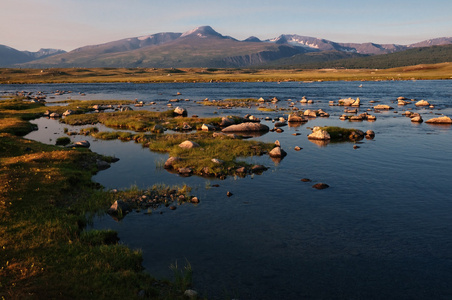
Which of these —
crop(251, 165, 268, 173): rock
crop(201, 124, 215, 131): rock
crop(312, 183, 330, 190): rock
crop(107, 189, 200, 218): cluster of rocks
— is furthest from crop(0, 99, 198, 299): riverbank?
crop(201, 124, 215, 131): rock

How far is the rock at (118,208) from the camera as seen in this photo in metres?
20.2

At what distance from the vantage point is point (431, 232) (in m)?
17.6

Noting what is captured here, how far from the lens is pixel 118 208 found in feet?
66.4

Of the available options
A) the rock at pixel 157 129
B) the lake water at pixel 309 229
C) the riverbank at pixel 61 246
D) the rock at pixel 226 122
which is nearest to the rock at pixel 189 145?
the lake water at pixel 309 229

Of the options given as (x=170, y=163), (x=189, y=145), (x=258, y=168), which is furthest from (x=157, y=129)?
(x=258, y=168)

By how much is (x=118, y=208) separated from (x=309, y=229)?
11887mm

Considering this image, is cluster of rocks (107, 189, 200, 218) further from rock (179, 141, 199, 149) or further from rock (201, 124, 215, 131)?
rock (201, 124, 215, 131)

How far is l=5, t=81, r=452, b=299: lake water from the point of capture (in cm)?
1347

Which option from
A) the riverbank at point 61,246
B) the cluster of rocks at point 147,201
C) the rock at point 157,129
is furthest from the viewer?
the rock at point 157,129

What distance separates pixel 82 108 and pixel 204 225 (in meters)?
66.9

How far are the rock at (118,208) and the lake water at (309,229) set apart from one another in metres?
0.65

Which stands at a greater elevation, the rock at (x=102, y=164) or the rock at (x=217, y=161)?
the rock at (x=217, y=161)

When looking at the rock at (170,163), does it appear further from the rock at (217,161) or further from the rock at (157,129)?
the rock at (157,129)

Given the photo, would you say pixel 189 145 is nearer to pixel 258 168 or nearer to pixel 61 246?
pixel 258 168
